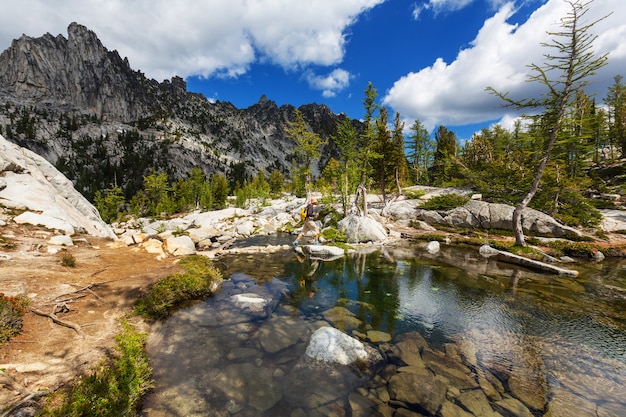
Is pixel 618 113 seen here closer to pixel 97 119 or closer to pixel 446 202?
pixel 446 202

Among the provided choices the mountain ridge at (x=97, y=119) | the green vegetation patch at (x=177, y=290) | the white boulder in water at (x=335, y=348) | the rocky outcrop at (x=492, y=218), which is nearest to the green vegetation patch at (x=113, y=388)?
the green vegetation patch at (x=177, y=290)

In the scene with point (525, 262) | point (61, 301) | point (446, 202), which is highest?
point (446, 202)

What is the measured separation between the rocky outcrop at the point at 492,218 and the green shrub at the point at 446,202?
2.27ft

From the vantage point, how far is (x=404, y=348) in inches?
303

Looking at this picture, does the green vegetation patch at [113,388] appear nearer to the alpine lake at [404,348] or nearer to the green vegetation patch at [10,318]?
the alpine lake at [404,348]

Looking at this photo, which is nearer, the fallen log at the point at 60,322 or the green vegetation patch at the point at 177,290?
the fallen log at the point at 60,322

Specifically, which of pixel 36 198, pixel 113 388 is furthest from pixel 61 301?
pixel 36 198

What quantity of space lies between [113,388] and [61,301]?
4693mm

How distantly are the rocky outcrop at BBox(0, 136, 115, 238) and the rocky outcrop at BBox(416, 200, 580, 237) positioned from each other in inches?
1312

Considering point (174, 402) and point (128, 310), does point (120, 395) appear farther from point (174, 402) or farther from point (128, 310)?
point (128, 310)

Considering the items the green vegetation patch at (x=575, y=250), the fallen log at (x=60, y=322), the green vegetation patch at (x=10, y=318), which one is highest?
the green vegetation patch at (x=10, y=318)

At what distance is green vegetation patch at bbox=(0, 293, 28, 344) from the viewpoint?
546 cm

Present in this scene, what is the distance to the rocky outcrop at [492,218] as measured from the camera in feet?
80.8

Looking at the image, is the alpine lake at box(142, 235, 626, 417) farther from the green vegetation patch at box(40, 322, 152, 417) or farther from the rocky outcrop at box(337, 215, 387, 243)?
A: the rocky outcrop at box(337, 215, 387, 243)
